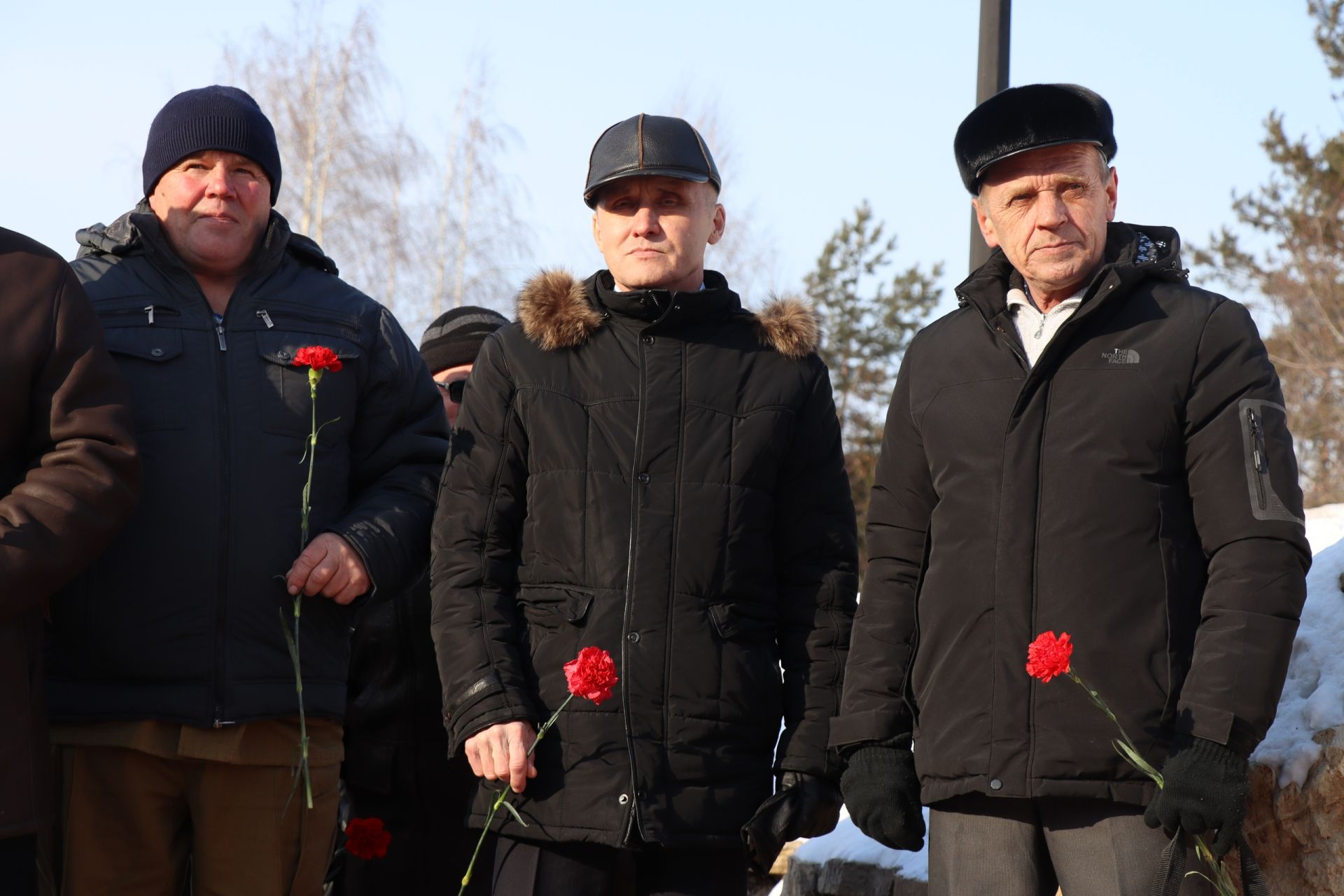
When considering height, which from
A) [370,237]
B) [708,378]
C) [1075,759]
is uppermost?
[370,237]

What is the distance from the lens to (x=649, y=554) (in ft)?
10.3

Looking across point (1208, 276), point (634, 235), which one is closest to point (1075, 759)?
point (634, 235)

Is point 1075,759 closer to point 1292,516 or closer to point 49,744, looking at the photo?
point 1292,516

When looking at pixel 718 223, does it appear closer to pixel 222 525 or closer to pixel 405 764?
pixel 222 525

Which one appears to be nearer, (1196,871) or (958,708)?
(1196,871)

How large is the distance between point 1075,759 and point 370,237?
2071 cm

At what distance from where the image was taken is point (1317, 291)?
19047 millimetres

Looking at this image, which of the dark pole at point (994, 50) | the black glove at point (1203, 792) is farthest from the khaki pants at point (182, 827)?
the dark pole at point (994, 50)

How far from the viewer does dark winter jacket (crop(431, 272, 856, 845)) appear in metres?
3.08

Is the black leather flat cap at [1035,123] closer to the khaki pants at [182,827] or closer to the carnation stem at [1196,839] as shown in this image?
the carnation stem at [1196,839]

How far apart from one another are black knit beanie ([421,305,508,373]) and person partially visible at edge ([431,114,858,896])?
1416mm

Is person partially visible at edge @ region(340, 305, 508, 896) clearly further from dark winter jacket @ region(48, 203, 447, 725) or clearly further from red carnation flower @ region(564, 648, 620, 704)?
red carnation flower @ region(564, 648, 620, 704)

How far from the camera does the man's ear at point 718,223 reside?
3.52 m

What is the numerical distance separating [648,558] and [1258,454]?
1.22m
